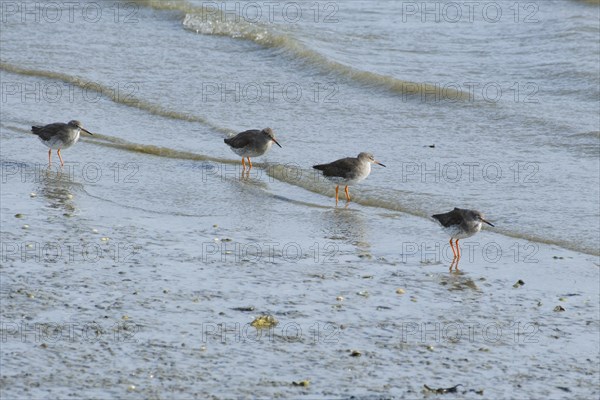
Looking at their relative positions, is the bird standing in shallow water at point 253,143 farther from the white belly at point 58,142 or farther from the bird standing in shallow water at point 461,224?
the bird standing in shallow water at point 461,224

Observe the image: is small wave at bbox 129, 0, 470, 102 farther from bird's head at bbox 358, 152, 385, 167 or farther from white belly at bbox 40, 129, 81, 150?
white belly at bbox 40, 129, 81, 150

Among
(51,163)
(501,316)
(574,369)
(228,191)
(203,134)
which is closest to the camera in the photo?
(574,369)

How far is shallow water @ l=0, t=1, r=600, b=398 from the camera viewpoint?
300 inches

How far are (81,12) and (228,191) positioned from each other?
1318 cm

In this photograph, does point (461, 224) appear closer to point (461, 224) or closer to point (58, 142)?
point (461, 224)

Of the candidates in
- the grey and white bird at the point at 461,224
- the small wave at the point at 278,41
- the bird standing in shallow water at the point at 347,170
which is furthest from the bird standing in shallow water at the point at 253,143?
the small wave at the point at 278,41

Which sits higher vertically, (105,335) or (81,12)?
(81,12)

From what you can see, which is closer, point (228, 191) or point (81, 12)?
point (228, 191)

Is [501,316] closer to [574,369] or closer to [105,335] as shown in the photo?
[574,369]

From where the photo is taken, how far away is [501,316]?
8.73m

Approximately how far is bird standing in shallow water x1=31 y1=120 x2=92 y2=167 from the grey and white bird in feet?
17.9

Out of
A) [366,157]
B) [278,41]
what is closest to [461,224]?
[366,157]

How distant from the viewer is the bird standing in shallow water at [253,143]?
45.0 feet

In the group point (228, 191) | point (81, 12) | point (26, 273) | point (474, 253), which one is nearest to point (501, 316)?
point (474, 253)
